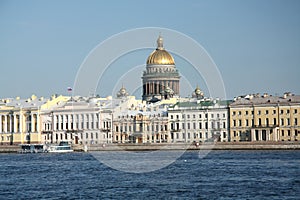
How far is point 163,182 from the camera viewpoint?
3372 centimetres

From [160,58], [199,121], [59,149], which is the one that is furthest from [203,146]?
[160,58]

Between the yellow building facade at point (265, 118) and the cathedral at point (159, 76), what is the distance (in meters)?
24.9

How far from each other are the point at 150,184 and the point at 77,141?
52.6m

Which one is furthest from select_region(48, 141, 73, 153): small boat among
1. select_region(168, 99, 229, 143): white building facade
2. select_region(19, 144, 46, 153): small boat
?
select_region(168, 99, 229, 143): white building facade

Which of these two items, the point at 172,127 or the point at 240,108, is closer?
the point at 240,108

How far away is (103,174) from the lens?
130ft

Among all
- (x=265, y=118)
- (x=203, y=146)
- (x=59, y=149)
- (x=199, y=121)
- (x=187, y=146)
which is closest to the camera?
(x=187, y=146)

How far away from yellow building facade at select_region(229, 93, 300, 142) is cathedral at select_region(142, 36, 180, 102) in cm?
2486

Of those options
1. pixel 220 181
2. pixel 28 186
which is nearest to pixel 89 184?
pixel 28 186

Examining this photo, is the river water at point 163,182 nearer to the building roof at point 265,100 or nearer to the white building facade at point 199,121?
the building roof at point 265,100

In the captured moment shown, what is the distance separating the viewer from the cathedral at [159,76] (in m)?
102

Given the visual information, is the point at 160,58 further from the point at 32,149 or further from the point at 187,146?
the point at 187,146

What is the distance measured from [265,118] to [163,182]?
41.7 metres

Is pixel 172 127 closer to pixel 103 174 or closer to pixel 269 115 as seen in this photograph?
pixel 269 115
